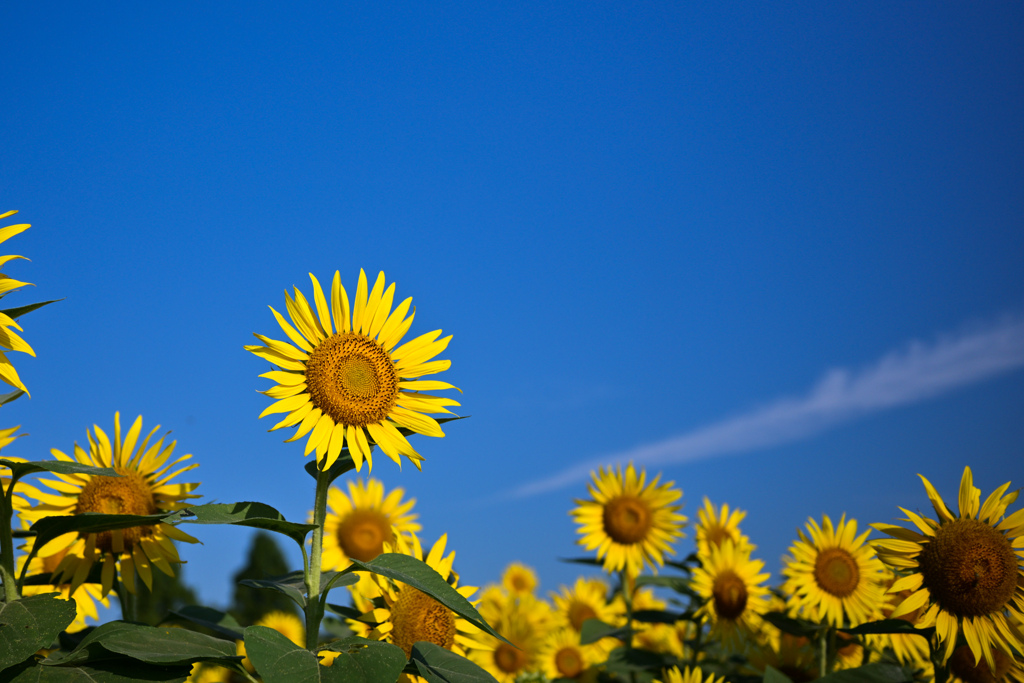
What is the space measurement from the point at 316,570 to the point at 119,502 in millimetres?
1303

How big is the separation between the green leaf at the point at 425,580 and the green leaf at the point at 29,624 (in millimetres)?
987

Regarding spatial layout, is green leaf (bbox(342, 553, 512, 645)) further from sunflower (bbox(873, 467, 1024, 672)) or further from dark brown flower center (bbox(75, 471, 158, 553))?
sunflower (bbox(873, 467, 1024, 672))

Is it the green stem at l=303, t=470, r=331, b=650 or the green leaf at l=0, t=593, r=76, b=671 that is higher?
the green stem at l=303, t=470, r=331, b=650

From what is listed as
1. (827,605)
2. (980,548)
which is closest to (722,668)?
(827,605)

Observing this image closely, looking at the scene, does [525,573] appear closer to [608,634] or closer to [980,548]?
[608,634]

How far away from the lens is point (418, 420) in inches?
121

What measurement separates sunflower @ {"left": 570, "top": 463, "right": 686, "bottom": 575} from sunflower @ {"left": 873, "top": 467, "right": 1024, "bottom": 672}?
259 cm

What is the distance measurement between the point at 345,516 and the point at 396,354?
9.85 feet

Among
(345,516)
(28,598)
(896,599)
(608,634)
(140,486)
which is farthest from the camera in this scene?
(345,516)

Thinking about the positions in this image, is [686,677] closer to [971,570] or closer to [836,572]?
[836,572]

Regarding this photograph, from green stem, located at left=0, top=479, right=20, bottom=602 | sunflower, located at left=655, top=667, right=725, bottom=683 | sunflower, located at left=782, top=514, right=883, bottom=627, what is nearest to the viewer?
green stem, located at left=0, top=479, right=20, bottom=602

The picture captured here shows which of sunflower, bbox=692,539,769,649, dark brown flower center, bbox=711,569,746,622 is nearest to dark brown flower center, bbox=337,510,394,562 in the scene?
sunflower, bbox=692,539,769,649

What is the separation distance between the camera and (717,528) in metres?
6.18

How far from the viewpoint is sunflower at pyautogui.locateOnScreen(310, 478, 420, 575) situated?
5.50m
